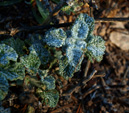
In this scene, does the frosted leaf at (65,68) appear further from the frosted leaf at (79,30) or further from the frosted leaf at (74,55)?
the frosted leaf at (79,30)

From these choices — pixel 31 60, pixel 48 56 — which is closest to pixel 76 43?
pixel 48 56

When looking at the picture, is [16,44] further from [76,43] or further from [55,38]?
[76,43]

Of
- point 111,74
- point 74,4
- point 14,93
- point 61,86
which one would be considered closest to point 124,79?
point 111,74

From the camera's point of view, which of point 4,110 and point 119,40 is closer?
point 4,110

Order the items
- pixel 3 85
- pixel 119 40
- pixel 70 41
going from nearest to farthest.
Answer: pixel 3 85 < pixel 70 41 < pixel 119 40

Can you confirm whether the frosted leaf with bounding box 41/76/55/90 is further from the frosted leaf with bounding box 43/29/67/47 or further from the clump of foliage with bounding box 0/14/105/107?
the frosted leaf with bounding box 43/29/67/47

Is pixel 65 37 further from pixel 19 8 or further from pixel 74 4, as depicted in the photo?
pixel 19 8

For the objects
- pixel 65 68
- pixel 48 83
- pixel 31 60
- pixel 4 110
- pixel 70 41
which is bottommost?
pixel 4 110

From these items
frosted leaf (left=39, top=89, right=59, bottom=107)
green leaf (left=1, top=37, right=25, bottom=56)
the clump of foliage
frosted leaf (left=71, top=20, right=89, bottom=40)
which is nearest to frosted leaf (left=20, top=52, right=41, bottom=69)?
the clump of foliage
